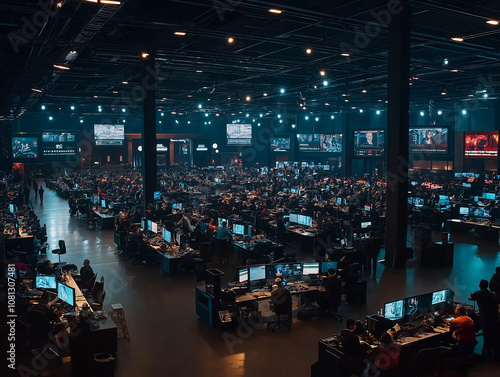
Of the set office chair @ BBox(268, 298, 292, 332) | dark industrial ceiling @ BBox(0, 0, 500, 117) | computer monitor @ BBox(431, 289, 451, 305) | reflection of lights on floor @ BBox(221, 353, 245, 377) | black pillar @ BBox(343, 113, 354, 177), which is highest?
dark industrial ceiling @ BBox(0, 0, 500, 117)

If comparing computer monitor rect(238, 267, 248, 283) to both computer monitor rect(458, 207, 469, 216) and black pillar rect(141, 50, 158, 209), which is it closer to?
black pillar rect(141, 50, 158, 209)

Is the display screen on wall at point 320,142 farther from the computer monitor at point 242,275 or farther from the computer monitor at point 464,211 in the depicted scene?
the computer monitor at point 242,275

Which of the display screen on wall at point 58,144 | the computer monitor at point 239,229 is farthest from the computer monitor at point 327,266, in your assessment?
the display screen on wall at point 58,144

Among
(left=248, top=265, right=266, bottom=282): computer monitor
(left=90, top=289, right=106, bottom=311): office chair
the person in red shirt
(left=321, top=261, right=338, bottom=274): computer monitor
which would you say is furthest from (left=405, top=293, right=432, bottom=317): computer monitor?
(left=90, top=289, right=106, bottom=311): office chair

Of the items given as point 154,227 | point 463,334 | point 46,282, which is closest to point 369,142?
point 154,227

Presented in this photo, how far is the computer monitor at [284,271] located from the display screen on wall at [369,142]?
79.0 ft

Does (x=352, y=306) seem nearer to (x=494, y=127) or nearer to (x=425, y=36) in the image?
(x=425, y=36)

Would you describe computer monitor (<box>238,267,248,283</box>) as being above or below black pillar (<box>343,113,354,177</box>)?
below

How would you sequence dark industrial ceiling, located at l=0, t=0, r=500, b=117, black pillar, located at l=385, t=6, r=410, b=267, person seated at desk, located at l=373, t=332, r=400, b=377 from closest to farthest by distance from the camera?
person seated at desk, located at l=373, t=332, r=400, b=377
dark industrial ceiling, located at l=0, t=0, r=500, b=117
black pillar, located at l=385, t=6, r=410, b=267

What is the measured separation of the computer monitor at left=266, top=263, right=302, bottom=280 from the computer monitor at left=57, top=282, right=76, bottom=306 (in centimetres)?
→ 405

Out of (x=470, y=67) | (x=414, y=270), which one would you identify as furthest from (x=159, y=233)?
(x=470, y=67)

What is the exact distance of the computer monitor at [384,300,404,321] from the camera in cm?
788

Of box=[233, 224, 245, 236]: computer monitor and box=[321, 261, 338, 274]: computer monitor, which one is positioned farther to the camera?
box=[233, 224, 245, 236]: computer monitor

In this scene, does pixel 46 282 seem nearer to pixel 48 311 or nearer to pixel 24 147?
pixel 48 311
